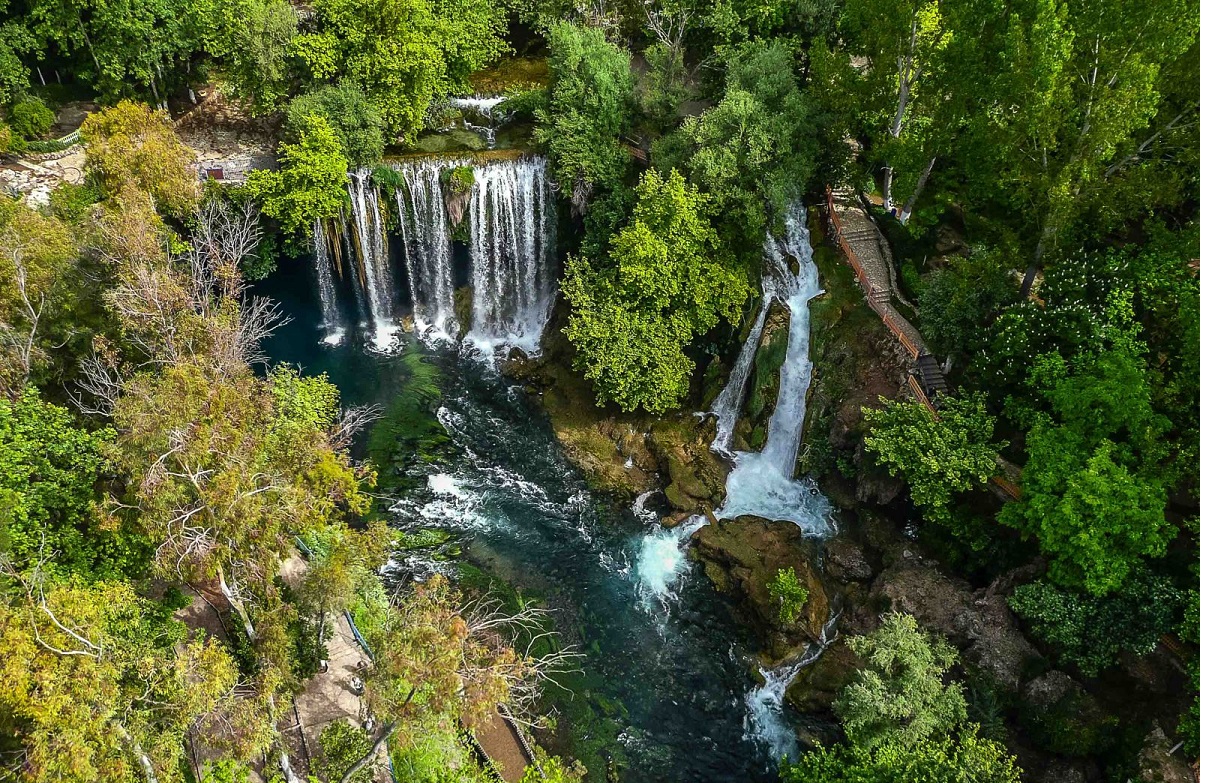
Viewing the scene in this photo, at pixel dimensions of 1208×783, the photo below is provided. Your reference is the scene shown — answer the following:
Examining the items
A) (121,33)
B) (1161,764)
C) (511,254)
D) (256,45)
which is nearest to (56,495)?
(256,45)

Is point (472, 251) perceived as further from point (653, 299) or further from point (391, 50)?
point (653, 299)

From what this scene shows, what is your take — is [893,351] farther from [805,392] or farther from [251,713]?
[251,713]

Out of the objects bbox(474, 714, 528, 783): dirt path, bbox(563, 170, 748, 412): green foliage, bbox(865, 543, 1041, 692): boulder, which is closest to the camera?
bbox(474, 714, 528, 783): dirt path

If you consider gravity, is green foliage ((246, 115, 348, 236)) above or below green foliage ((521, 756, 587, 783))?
above

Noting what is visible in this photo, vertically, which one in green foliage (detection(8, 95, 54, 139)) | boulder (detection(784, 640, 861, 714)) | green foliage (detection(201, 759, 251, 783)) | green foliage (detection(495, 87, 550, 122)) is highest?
green foliage (detection(495, 87, 550, 122))

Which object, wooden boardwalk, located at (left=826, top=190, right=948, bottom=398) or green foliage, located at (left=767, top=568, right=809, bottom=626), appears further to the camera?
wooden boardwalk, located at (left=826, top=190, right=948, bottom=398)

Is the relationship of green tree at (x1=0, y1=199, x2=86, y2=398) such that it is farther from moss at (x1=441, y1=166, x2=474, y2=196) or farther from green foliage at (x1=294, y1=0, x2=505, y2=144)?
moss at (x1=441, y1=166, x2=474, y2=196)

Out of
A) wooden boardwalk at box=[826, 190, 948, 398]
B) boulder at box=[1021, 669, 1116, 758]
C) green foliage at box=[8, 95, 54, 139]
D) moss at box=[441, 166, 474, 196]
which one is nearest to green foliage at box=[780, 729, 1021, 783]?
boulder at box=[1021, 669, 1116, 758]
